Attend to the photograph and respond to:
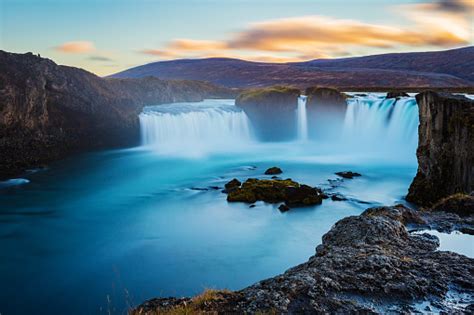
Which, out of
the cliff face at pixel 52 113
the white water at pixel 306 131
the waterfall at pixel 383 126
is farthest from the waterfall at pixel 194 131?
the waterfall at pixel 383 126

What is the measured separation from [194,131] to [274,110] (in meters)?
14.3

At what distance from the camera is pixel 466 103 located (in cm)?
1944

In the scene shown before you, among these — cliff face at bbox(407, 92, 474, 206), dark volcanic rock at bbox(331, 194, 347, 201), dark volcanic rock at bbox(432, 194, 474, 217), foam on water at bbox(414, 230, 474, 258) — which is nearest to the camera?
foam on water at bbox(414, 230, 474, 258)

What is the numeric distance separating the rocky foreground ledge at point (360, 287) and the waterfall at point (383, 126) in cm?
3720

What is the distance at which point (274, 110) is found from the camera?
215ft

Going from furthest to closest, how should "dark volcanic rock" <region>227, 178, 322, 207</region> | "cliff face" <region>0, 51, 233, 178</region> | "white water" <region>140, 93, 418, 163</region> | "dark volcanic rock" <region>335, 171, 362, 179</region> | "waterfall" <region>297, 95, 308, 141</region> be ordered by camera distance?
1. "waterfall" <region>297, 95, 308, 141</region>
2. "white water" <region>140, 93, 418, 163</region>
3. "cliff face" <region>0, 51, 233, 178</region>
4. "dark volcanic rock" <region>335, 171, 362, 179</region>
5. "dark volcanic rock" <region>227, 178, 322, 207</region>

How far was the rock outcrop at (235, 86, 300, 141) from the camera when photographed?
212ft

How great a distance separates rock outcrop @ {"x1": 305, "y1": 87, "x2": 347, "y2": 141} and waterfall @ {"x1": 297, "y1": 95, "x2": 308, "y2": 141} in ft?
2.44

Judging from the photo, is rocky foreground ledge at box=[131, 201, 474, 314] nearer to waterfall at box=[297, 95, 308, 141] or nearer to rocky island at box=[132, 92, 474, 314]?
rocky island at box=[132, 92, 474, 314]

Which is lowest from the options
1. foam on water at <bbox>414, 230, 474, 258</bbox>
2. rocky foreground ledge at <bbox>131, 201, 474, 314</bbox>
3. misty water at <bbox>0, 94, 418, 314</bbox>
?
misty water at <bbox>0, 94, 418, 314</bbox>

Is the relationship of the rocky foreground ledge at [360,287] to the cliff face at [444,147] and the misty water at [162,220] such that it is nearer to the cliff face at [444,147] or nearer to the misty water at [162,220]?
the misty water at [162,220]

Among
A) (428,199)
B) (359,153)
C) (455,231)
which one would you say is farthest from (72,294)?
(359,153)

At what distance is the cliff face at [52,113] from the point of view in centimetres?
3856

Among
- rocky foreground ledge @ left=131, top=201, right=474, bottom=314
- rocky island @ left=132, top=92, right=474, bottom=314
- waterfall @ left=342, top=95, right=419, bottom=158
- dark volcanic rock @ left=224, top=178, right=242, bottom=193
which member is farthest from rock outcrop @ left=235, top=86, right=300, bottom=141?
rocky foreground ledge @ left=131, top=201, right=474, bottom=314
